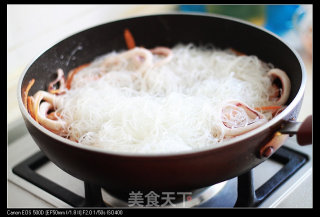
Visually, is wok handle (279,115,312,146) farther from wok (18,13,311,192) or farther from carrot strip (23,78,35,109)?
carrot strip (23,78,35,109)

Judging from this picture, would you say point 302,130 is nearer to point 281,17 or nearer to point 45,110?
point 45,110

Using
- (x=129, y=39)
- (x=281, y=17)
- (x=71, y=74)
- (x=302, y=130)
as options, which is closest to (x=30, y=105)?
(x=71, y=74)

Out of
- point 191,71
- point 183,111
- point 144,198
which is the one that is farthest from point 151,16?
point 144,198

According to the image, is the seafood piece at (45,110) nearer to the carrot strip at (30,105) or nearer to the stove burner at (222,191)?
the carrot strip at (30,105)

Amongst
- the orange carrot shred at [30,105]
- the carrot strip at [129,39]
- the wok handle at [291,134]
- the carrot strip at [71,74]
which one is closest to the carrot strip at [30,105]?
the orange carrot shred at [30,105]

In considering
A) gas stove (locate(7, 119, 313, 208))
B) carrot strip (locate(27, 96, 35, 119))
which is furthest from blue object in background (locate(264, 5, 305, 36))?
carrot strip (locate(27, 96, 35, 119))

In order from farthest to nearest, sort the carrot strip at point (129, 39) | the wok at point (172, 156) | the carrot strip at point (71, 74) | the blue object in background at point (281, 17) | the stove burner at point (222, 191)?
the blue object in background at point (281, 17)
the carrot strip at point (129, 39)
the carrot strip at point (71, 74)
the stove burner at point (222, 191)
the wok at point (172, 156)
